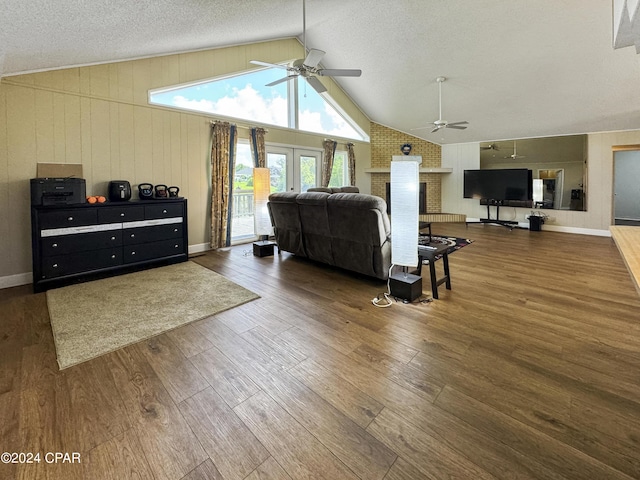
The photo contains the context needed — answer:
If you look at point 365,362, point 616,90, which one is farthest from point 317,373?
point 616,90

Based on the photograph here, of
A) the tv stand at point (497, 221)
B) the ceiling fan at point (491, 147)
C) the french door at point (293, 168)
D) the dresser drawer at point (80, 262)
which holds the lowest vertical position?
the dresser drawer at point (80, 262)

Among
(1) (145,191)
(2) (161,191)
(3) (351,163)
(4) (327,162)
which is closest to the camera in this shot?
(1) (145,191)

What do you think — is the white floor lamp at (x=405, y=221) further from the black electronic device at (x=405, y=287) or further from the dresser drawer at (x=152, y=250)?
the dresser drawer at (x=152, y=250)

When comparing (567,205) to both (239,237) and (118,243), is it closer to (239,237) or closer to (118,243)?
(239,237)

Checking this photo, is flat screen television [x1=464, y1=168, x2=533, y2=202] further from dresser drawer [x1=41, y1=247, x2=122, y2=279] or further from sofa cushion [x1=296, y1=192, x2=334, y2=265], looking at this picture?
dresser drawer [x1=41, y1=247, x2=122, y2=279]

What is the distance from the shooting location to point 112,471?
1.23 meters

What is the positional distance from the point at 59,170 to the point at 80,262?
1.30 meters

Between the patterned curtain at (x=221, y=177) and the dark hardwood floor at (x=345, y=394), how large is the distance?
285cm

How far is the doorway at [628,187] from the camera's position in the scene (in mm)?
8266

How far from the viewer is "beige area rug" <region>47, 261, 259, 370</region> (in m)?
2.28

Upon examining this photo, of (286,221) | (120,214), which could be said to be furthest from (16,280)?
(286,221)

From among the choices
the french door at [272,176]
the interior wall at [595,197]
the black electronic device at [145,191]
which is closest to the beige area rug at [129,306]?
the black electronic device at [145,191]

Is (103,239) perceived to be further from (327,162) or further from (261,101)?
(327,162)

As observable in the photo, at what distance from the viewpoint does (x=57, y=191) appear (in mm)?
3471
